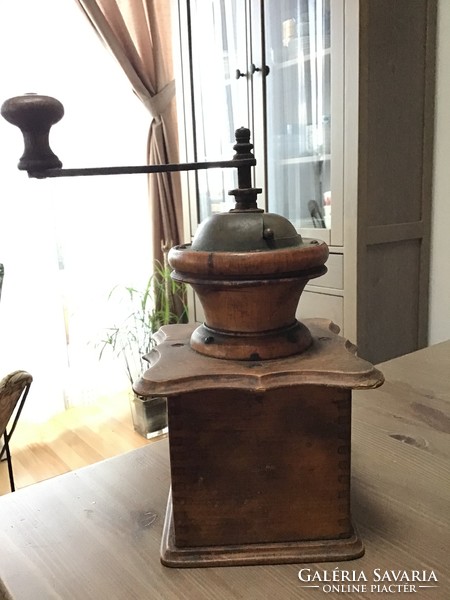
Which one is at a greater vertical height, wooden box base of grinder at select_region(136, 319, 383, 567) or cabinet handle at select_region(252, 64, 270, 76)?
cabinet handle at select_region(252, 64, 270, 76)

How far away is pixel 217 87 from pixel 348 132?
78cm

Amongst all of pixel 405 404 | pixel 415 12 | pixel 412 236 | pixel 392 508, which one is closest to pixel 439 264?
pixel 412 236

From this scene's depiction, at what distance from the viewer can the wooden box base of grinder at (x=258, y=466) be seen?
521 mm

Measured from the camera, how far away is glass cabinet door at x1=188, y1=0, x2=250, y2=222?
208 cm

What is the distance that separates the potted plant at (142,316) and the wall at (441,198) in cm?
110

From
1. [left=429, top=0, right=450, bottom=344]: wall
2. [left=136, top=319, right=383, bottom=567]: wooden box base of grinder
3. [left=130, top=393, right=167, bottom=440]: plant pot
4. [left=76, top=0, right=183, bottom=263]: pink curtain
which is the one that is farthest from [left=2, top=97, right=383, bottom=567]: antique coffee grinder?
[left=76, top=0, right=183, bottom=263]: pink curtain

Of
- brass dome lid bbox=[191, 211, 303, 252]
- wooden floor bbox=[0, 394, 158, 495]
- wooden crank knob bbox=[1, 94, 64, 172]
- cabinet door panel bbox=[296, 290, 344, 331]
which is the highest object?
wooden crank knob bbox=[1, 94, 64, 172]

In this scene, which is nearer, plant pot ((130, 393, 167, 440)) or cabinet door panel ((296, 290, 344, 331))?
cabinet door panel ((296, 290, 344, 331))

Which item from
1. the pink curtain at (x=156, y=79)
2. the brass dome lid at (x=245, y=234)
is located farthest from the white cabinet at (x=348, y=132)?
the brass dome lid at (x=245, y=234)

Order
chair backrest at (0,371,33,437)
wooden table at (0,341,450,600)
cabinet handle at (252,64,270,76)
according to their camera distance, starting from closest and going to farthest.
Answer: wooden table at (0,341,450,600) < chair backrest at (0,371,33,437) < cabinet handle at (252,64,270,76)

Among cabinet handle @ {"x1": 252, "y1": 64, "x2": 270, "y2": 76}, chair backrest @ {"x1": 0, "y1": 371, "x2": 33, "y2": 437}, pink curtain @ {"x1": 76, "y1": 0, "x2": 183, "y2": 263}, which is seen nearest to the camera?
chair backrest @ {"x1": 0, "y1": 371, "x2": 33, "y2": 437}

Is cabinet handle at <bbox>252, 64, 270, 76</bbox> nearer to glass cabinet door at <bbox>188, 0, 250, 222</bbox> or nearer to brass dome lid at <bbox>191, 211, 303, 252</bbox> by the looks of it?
glass cabinet door at <bbox>188, 0, 250, 222</bbox>

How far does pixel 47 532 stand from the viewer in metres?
0.58

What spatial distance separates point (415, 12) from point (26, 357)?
196cm
